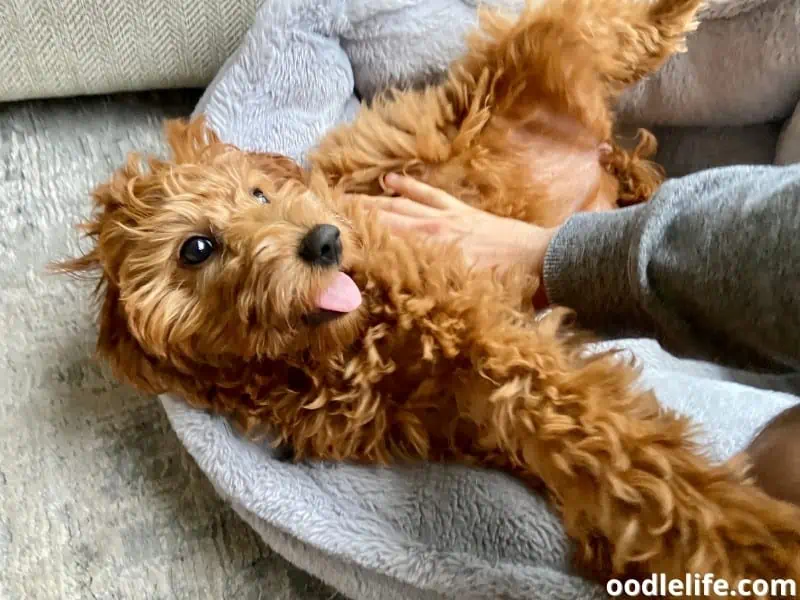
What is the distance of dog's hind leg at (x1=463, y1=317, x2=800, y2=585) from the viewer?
880 millimetres

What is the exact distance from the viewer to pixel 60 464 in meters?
1.32

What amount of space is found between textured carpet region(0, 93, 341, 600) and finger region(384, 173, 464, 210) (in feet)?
1.94

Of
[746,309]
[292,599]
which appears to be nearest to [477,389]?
[746,309]

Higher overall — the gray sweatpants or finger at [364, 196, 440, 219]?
the gray sweatpants

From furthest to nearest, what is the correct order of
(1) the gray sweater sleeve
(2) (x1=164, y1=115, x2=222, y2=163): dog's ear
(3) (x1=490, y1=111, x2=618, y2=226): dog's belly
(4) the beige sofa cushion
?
1. (4) the beige sofa cushion
2. (3) (x1=490, y1=111, x2=618, y2=226): dog's belly
3. (2) (x1=164, y1=115, x2=222, y2=163): dog's ear
4. (1) the gray sweater sleeve

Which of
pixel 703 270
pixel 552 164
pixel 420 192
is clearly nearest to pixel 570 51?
pixel 552 164

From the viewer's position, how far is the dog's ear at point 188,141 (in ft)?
3.92

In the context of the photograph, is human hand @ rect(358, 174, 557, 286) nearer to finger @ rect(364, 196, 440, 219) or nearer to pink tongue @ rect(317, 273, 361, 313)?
finger @ rect(364, 196, 440, 219)

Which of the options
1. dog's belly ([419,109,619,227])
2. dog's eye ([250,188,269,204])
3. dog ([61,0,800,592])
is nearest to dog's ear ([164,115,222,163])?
dog ([61,0,800,592])

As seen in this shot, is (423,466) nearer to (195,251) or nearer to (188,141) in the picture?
(195,251)

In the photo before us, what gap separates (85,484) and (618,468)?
882 millimetres

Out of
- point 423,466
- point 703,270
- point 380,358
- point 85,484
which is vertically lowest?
point 85,484

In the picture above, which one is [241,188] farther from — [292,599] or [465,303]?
[292,599]

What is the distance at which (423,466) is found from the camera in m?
1.15
